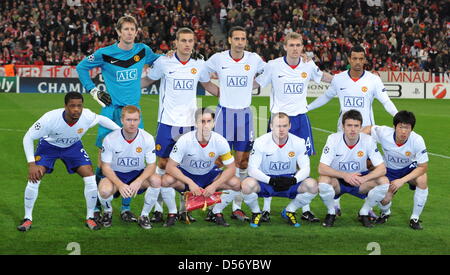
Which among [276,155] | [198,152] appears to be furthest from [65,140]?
[276,155]

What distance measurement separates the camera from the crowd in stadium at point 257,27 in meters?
30.8

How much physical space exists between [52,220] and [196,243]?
2101mm

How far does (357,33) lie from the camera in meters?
34.2

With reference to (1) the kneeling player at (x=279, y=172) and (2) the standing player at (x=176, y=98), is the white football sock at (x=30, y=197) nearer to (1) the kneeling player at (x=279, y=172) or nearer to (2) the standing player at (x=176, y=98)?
(2) the standing player at (x=176, y=98)

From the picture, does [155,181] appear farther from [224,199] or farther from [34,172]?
[34,172]

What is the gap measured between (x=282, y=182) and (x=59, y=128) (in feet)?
8.91

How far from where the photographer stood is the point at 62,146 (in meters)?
8.39

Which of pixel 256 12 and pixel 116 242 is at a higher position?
pixel 256 12

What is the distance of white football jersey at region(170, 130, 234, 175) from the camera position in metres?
8.40

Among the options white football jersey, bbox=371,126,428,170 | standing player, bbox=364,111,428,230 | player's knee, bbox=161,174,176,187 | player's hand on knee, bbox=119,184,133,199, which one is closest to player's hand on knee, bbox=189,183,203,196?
Result: player's knee, bbox=161,174,176,187

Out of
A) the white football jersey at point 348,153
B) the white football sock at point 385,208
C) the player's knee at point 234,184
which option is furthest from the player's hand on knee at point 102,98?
the white football sock at point 385,208

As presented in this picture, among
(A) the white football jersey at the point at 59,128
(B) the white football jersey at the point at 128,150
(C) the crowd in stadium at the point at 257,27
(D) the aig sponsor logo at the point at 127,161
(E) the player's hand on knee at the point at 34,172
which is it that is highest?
(C) the crowd in stadium at the point at 257,27

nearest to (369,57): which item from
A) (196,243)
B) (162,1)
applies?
(162,1)

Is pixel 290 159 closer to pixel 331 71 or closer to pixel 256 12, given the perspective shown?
pixel 331 71
